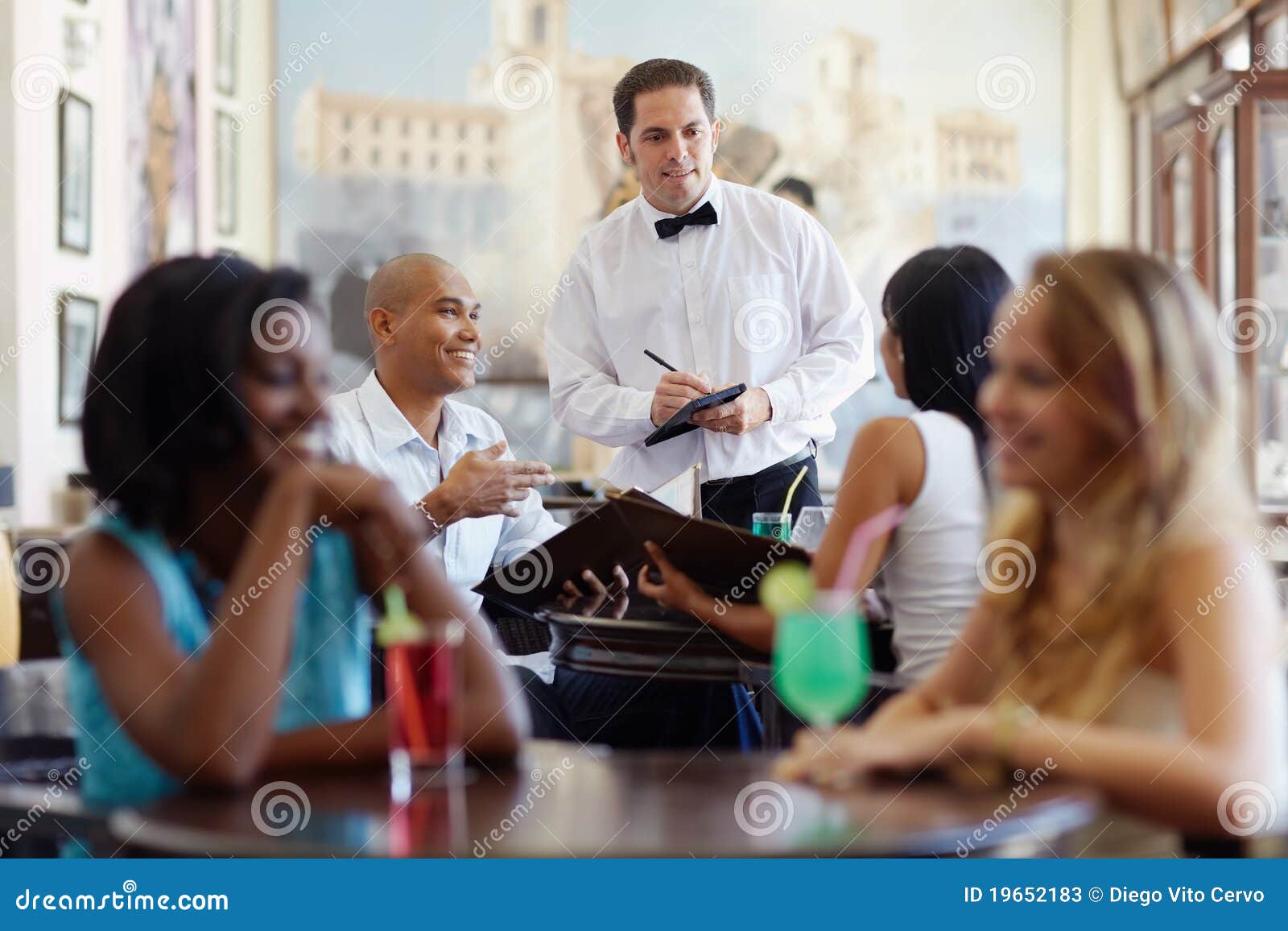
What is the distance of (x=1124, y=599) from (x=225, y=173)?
5.12 m

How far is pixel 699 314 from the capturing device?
10.8ft

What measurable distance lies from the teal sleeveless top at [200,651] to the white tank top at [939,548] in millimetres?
745

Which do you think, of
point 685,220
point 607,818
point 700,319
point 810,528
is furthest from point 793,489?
point 607,818

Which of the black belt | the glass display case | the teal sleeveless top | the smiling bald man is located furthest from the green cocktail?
the glass display case

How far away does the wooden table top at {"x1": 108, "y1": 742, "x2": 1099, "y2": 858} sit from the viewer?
93 centimetres

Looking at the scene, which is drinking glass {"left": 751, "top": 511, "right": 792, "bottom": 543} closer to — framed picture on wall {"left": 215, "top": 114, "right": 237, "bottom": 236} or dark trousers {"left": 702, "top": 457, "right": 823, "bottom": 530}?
dark trousers {"left": 702, "top": 457, "right": 823, "bottom": 530}

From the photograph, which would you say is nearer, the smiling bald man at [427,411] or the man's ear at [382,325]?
the smiling bald man at [427,411]

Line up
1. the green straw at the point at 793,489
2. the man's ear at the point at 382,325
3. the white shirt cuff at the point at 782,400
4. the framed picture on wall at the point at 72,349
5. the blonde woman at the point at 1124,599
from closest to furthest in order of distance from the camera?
the blonde woman at the point at 1124,599
the green straw at the point at 793,489
the man's ear at the point at 382,325
the white shirt cuff at the point at 782,400
the framed picture on wall at the point at 72,349

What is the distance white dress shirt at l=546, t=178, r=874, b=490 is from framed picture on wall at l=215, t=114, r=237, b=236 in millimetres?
2766

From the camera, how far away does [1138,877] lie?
4.01ft

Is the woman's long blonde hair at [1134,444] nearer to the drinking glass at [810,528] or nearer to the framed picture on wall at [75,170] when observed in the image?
the drinking glass at [810,528]

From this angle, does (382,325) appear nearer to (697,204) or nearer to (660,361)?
(660,361)

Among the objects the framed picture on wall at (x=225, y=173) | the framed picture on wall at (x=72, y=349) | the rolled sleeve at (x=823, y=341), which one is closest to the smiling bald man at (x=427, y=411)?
the rolled sleeve at (x=823, y=341)

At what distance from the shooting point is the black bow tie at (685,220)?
10.9 ft
